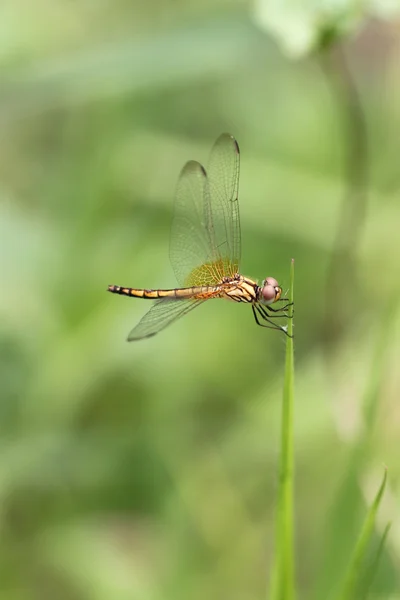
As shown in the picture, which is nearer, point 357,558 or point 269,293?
point 357,558

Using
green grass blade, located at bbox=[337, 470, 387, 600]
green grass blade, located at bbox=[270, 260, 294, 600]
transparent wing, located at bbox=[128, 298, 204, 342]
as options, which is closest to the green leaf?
transparent wing, located at bbox=[128, 298, 204, 342]

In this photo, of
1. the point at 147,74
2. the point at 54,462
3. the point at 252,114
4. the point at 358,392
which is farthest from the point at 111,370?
the point at 252,114

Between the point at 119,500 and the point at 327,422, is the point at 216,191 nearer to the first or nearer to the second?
the point at 327,422

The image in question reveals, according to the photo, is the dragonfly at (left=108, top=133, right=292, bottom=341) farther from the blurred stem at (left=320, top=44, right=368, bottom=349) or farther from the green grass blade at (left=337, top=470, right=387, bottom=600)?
the green grass blade at (left=337, top=470, right=387, bottom=600)

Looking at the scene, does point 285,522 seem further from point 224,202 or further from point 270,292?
point 224,202

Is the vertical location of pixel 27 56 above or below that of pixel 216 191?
above

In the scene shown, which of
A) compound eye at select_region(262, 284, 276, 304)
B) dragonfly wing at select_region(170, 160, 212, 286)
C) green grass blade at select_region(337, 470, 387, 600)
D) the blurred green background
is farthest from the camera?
the blurred green background

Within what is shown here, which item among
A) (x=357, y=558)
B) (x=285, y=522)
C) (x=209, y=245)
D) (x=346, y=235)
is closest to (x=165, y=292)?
(x=209, y=245)
